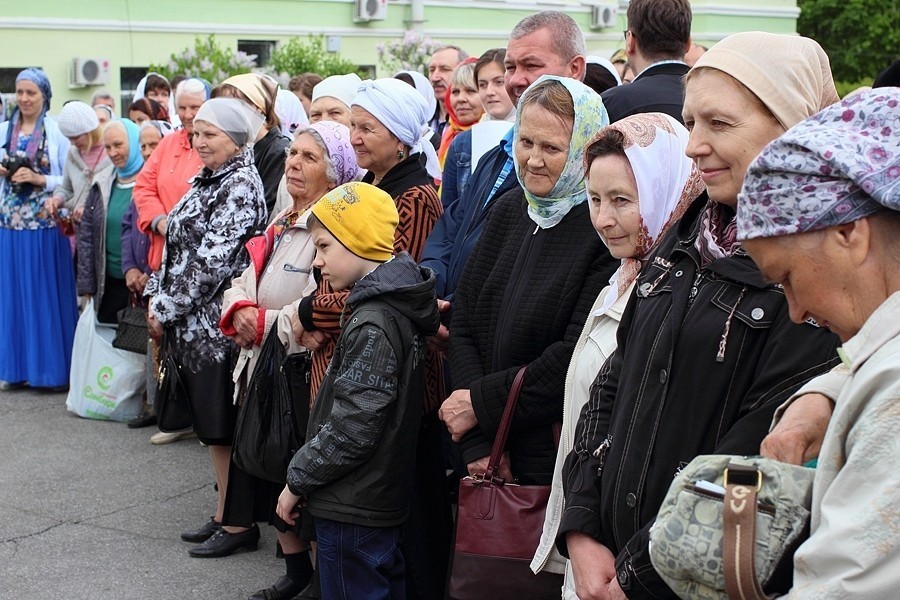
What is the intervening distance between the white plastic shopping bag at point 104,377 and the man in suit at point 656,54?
14.0 feet

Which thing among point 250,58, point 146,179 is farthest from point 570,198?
point 250,58

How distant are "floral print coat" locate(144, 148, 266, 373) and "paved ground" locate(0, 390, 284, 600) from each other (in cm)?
92

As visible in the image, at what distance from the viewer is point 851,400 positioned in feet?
5.25

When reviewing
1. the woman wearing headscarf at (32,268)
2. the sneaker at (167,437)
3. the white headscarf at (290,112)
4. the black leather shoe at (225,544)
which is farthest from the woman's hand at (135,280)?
the black leather shoe at (225,544)

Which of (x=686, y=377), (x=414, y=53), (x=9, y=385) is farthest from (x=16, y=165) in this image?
(x=414, y=53)

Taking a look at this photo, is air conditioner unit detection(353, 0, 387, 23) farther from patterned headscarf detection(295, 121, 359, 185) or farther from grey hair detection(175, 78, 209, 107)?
patterned headscarf detection(295, 121, 359, 185)

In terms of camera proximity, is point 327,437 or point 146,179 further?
point 146,179

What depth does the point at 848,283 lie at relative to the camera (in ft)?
5.52

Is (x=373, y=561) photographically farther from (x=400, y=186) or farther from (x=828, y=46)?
(x=828, y=46)

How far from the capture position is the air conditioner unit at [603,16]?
23172mm

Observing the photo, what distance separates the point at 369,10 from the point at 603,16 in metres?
5.81

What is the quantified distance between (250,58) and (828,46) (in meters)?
22.8

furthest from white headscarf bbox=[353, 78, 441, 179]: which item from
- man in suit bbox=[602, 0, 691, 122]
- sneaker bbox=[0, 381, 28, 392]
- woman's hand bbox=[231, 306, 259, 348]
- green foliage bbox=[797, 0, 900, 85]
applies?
green foliage bbox=[797, 0, 900, 85]

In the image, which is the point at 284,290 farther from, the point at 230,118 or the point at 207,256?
the point at 230,118
